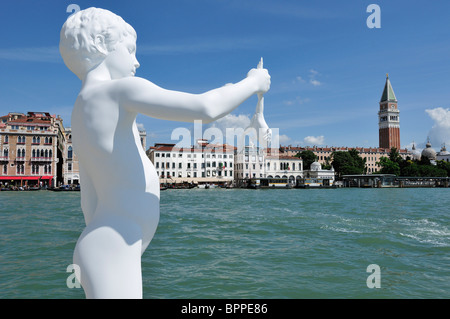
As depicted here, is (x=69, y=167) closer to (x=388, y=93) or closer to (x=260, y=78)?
(x=260, y=78)

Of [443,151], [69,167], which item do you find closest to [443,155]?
[443,151]

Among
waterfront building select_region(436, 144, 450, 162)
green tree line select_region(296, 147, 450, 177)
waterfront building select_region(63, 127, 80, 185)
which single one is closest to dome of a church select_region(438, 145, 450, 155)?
waterfront building select_region(436, 144, 450, 162)

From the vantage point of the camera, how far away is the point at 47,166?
176ft

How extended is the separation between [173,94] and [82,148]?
536mm

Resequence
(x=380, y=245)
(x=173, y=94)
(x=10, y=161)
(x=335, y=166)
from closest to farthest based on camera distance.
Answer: (x=173, y=94), (x=380, y=245), (x=10, y=161), (x=335, y=166)

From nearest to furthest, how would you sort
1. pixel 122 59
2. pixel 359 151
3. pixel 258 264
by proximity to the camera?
pixel 122 59
pixel 258 264
pixel 359 151

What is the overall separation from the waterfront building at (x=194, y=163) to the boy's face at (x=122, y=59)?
2775 inches

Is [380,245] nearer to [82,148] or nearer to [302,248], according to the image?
[302,248]

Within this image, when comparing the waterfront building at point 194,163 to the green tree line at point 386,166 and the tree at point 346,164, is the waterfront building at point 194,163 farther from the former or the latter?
the tree at point 346,164

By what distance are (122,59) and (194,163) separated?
76029mm

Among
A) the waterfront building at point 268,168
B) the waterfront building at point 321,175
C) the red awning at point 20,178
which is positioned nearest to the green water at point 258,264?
the red awning at point 20,178

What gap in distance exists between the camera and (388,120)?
129m

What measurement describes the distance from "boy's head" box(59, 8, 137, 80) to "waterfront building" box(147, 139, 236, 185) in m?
70.5
